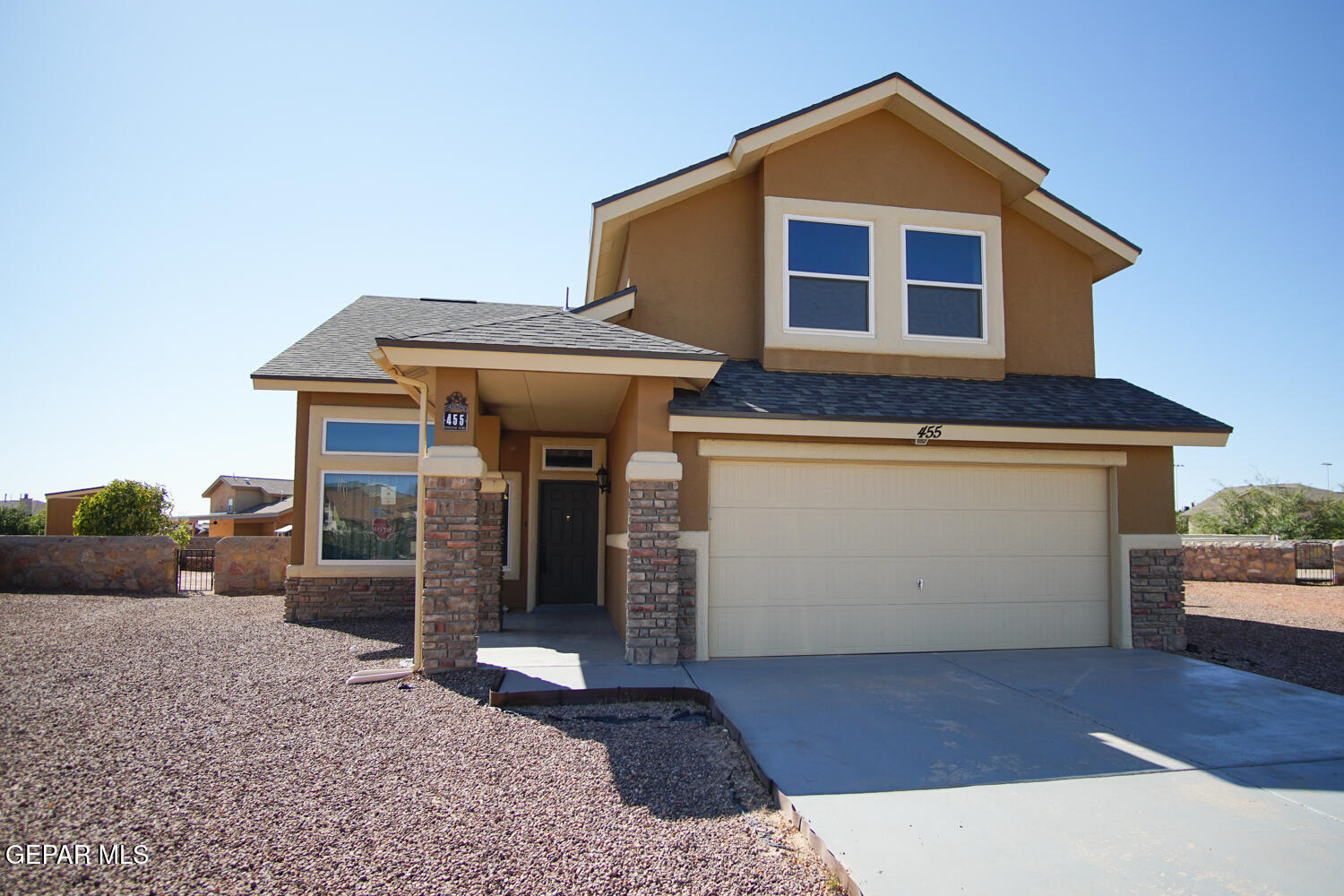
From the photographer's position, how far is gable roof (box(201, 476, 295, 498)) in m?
40.5

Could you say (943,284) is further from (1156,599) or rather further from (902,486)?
(1156,599)

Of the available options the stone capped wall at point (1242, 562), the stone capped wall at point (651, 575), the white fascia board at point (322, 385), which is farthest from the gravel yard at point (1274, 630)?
the white fascia board at point (322, 385)

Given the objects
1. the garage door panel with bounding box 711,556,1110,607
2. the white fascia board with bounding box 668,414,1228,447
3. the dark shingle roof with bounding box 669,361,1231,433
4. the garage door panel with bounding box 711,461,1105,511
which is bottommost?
the garage door panel with bounding box 711,556,1110,607

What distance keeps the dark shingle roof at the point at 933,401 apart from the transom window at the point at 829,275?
0.69m

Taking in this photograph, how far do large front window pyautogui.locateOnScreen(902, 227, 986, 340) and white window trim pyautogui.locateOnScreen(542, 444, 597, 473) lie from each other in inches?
205

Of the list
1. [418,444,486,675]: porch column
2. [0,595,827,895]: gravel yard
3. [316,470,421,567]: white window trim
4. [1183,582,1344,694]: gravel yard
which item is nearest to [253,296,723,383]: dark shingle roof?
[316,470,421,567]: white window trim

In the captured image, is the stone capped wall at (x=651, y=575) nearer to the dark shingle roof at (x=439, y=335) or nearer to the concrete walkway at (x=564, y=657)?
the concrete walkway at (x=564, y=657)

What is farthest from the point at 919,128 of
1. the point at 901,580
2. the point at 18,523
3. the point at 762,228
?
the point at 18,523

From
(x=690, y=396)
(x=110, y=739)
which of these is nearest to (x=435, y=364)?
(x=690, y=396)

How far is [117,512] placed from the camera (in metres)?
17.0

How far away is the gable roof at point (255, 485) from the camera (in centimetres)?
4047

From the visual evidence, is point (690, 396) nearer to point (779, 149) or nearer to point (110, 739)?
point (779, 149)

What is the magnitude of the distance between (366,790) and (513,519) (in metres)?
7.23

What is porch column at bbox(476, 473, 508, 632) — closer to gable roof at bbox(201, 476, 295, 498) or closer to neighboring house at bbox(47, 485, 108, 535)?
neighboring house at bbox(47, 485, 108, 535)
